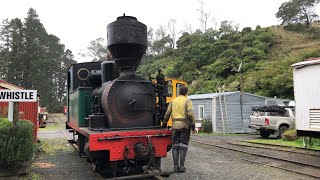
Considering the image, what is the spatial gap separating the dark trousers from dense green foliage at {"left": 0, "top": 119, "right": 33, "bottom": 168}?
3.63 m

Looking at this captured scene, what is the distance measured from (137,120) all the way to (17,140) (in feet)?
9.59

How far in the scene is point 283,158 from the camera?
10539 millimetres

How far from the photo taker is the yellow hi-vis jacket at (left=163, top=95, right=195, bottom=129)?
656 centimetres

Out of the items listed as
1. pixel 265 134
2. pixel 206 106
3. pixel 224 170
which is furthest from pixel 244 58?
pixel 224 170

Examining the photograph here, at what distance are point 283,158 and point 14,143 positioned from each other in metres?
8.03

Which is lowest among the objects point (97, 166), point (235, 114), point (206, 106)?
point (97, 166)

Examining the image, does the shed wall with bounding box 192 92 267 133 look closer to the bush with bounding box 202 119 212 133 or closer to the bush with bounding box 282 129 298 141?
the bush with bounding box 202 119 212 133

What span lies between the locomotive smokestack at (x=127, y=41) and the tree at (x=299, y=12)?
48969mm

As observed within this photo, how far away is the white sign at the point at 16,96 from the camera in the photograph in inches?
306

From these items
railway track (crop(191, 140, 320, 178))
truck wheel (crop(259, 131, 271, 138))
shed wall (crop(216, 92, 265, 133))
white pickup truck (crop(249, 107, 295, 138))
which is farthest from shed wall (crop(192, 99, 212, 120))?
railway track (crop(191, 140, 320, 178))

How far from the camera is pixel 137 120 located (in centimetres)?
710

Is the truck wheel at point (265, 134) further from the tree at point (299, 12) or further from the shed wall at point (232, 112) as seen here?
the tree at point (299, 12)

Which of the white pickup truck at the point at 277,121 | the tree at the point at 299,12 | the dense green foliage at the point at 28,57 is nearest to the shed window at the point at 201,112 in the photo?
the white pickup truck at the point at 277,121

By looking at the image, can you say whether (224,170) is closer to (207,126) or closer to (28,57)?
(207,126)
